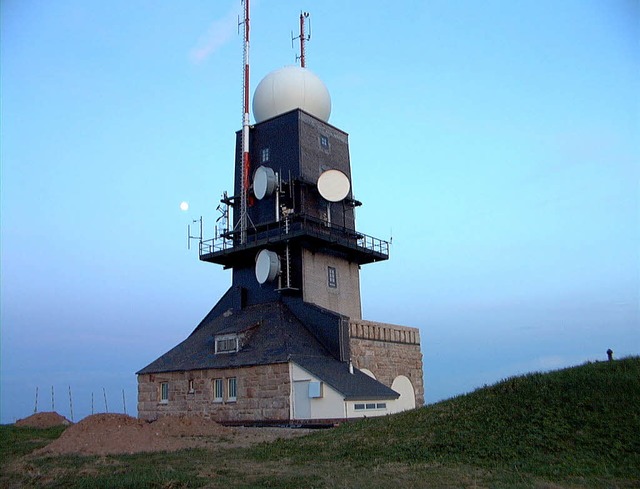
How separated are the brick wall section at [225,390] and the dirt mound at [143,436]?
13.1ft

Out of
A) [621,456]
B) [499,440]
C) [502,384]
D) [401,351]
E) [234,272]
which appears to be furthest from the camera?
[234,272]

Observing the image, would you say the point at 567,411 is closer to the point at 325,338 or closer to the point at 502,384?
the point at 502,384

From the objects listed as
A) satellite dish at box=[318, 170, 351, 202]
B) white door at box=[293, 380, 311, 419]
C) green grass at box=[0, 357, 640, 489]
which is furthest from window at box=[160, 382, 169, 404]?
satellite dish at box=[318, 170, 351, 202]

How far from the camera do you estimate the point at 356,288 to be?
1606 inches

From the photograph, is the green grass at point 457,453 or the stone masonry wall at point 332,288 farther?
the stone masonry wall at point 332,288

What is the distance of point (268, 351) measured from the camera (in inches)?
1262

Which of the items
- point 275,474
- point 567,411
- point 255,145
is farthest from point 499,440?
point 255,145

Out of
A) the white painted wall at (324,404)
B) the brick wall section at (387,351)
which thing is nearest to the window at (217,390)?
the white painted wall at (324,404)

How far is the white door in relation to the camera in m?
29.6

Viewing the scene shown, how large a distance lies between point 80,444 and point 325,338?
1533 cm

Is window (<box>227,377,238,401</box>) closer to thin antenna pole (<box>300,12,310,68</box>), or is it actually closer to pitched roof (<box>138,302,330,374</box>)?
pitched roof (<box>138,302,330,374</box>)

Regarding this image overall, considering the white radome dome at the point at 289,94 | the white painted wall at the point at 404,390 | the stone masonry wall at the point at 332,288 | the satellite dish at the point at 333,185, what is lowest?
the white painted wall at the point at 404,390

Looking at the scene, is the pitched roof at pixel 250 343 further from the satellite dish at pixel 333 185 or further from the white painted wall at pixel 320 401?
the satellite dish at pixel 333 185

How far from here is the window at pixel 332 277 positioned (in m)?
38.5
